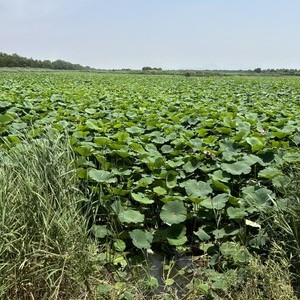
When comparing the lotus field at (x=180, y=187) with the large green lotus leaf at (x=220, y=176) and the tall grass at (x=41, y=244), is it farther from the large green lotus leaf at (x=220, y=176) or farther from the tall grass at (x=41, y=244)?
the tall grass at (x=41, y=244)

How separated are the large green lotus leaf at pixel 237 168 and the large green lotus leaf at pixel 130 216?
0.87 m

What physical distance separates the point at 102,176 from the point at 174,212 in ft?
2.09

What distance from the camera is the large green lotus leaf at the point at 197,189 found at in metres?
2.96

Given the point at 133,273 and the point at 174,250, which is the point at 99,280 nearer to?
the point at 133,273

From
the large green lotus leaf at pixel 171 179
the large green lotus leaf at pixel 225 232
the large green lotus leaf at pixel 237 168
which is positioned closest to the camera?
the large green lotus leaf at pixel 225 232

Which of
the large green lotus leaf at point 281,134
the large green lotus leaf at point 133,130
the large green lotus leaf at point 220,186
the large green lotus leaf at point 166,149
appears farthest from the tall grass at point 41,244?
the large green lotus leaf at point 281,134

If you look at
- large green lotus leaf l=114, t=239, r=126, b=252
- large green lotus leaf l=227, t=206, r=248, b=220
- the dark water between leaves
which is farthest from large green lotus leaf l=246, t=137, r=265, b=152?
large green lotus leaf l=114, t=239, r=126, b=252

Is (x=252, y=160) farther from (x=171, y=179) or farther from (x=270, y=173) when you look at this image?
(x=171, y=179)

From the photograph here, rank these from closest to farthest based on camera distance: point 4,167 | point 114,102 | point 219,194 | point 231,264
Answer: point 231,264
point 4,167
point 219,194
point 114,102

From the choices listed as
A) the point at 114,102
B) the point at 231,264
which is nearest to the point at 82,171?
the point at 231,264

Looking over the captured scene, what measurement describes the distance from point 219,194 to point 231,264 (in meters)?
0.64

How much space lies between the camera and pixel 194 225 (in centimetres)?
289

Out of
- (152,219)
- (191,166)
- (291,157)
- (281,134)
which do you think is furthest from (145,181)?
(281,134)

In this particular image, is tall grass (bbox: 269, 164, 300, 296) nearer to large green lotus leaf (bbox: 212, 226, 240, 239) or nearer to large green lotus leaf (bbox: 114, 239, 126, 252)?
large green lotus leaf (bbox: 212, 226, 240, 239)
